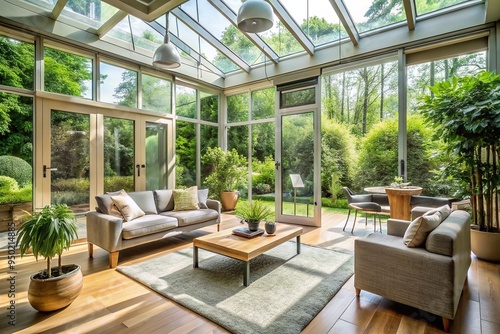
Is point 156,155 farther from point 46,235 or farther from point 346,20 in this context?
point 346,20

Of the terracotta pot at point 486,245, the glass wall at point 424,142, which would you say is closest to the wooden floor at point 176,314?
the terracotta pot at point 486,245

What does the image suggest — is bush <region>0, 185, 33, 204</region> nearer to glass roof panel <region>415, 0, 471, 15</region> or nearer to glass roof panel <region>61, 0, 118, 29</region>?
A: glass roof panel <region>61, 0, 118, 29</region>

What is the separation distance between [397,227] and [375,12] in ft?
11.3

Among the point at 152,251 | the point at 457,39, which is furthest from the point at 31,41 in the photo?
the point at 457,39

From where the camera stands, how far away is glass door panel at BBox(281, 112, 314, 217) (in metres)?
5.14

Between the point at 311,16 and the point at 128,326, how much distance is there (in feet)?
16.3

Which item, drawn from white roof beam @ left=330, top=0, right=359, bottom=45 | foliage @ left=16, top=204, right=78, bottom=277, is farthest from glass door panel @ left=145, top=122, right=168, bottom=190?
white roof beam @ left=330, top=0, right=359, bottom=45

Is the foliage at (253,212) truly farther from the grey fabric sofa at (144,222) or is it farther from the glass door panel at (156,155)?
the glass door panel at (156,155)

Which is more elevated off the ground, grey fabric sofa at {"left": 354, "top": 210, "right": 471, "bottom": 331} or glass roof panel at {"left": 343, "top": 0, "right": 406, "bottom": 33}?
glass roof panel at {"left": 343, "top": 0, "right": 406, "bottom": 33}

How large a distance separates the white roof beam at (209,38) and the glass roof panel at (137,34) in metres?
0.64

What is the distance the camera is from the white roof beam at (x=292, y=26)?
4.12 m

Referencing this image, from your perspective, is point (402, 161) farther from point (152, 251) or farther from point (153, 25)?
point (153, 25)

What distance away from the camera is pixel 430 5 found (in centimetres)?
386

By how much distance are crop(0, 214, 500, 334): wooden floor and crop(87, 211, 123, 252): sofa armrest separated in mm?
357
